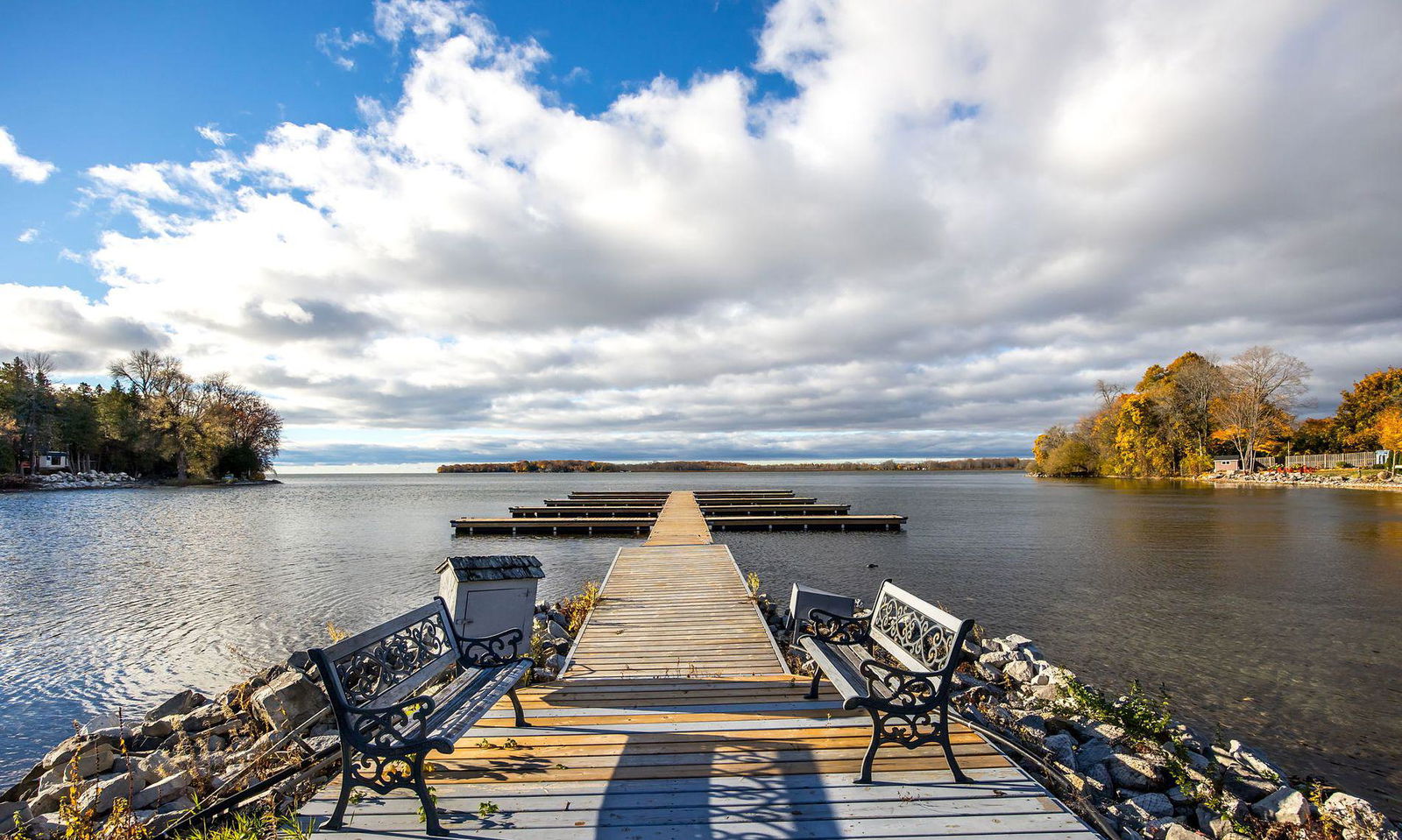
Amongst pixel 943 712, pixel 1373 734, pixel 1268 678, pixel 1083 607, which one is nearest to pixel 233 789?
Answer: pixel 943 712

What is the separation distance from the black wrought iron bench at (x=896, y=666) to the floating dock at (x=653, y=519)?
1844 cm

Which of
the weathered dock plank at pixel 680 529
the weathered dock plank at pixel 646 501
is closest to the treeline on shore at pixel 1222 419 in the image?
the weathered dock plank at pixel 646 501

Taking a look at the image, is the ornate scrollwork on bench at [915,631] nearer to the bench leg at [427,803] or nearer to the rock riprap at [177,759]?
the bench leg at [427,803]

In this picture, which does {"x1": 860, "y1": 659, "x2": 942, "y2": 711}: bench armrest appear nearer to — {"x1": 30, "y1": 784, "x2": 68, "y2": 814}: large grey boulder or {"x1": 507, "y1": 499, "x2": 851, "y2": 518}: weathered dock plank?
{"x1": 30, "y1": 784, "x2": 68, "y2": 814}: large grey boulder

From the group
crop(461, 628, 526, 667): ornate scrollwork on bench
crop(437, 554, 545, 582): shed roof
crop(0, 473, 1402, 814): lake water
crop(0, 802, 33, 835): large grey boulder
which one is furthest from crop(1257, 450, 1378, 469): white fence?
crop(0, 802, 33, 835): large grey boulder

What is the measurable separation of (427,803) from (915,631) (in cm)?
330

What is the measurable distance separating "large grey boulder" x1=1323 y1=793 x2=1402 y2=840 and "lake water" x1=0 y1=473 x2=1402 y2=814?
1494mm

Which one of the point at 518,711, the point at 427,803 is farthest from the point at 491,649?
the point at 427,803

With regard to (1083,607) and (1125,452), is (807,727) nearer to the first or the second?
(1083,607)

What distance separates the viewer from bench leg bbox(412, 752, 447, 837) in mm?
2871

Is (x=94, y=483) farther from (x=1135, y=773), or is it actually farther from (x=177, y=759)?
(x=1135, y=773)

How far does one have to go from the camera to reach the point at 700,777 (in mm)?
3373

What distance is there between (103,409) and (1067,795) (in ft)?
252

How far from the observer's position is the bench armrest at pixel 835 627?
15.7 feet
